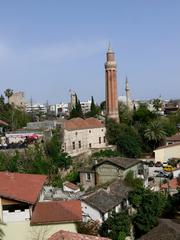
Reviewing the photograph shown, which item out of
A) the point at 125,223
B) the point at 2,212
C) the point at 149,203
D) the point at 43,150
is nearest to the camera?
the point at 2,212

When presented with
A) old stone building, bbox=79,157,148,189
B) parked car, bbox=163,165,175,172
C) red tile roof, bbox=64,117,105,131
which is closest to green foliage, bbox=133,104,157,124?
red tile roof, bbox=64,117,105,131

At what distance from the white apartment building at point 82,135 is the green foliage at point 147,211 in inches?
719

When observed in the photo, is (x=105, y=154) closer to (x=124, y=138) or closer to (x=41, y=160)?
(x=124, y=138)

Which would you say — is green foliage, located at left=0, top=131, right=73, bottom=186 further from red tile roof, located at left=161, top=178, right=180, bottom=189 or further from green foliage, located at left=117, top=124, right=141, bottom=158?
green foliage, located at left=117, top=124, right=141, bottom=158

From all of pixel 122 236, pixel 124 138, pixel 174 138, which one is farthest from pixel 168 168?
pixel 122 236

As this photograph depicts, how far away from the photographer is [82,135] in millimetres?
47469

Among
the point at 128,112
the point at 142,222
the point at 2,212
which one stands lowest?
the point at 142,222

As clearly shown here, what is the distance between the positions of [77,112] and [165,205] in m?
37.9

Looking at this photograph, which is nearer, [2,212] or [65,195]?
[2,212]

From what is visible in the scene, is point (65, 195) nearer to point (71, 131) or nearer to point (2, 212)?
point (2, 212)

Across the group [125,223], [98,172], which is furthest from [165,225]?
[98,172]

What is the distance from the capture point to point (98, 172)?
1377 inches

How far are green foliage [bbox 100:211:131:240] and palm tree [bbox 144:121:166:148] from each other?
31.4 m

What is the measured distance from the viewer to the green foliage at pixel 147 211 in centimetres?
2359
